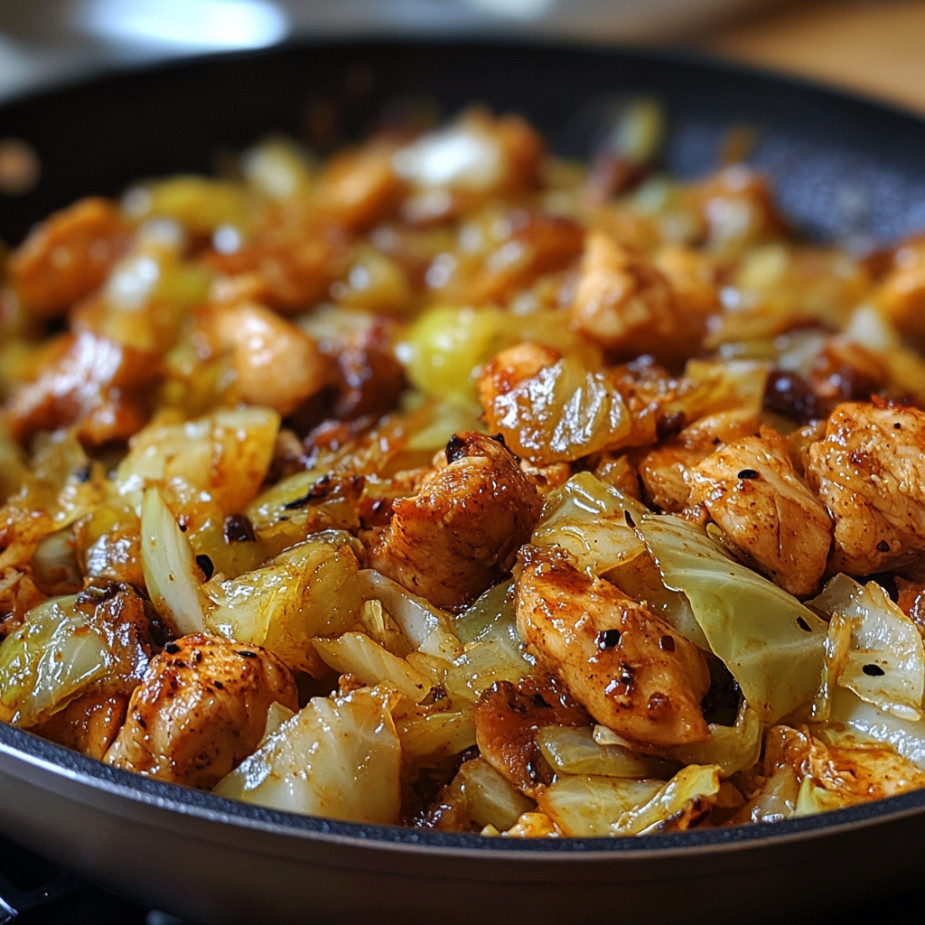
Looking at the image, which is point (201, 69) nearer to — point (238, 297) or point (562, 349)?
point (238, 297)

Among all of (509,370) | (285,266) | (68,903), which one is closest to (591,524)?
(509,370)

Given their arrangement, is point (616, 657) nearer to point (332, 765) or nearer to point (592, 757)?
point (592, 757)

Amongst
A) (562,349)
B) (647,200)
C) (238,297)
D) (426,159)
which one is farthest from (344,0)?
(562,349)

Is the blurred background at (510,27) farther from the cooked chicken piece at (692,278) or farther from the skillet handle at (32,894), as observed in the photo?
the skillet handle at (32,894)

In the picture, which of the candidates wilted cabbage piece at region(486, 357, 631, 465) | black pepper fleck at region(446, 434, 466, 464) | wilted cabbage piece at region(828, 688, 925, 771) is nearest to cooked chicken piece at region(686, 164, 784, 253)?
wilted cabbage piece at region(486, 357, 631, 465)

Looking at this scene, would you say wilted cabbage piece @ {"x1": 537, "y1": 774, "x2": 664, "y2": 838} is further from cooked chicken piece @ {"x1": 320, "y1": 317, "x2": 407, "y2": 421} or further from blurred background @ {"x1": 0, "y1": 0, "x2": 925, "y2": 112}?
blurred background @ {"x1": 0, "y1": 0, "x2": 925, "y2": 112}
